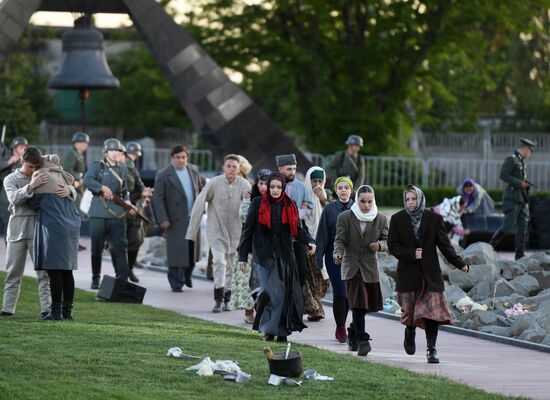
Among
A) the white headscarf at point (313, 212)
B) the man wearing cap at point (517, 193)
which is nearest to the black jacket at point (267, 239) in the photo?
the white headscarf at point (313, 212)

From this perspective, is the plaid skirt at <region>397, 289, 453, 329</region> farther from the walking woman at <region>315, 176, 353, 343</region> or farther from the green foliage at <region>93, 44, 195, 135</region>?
the green foliage at <region>93, 44, 195, 135</region>

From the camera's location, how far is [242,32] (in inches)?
1673

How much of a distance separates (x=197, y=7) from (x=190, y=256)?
2384 cm

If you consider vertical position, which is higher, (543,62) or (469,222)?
(543,62)

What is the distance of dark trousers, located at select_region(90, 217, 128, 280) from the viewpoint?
19297 mm

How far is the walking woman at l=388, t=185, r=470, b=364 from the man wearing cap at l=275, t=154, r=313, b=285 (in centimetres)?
141

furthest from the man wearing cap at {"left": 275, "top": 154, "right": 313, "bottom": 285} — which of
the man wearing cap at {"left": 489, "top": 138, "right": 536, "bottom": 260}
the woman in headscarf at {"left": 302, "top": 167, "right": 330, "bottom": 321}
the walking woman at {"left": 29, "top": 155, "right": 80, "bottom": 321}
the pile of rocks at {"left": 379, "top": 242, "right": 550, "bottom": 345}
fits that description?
the man wearing cap at {"left": 489, "top": 138, "right": 536, "bottom": 260}

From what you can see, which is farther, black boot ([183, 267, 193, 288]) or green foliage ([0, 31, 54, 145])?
green foliage ([0, 31, 54, 145])

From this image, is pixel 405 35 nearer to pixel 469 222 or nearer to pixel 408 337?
pixel 469 222

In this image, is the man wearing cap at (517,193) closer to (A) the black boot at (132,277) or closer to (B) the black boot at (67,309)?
(A) the black boot at (132,277)

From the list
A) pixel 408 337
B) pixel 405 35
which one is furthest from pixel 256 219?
pixel 405 35

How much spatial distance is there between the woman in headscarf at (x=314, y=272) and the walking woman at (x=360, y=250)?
86.5 inches

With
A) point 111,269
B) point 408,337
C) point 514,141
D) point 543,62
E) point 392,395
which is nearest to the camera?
point 392,395

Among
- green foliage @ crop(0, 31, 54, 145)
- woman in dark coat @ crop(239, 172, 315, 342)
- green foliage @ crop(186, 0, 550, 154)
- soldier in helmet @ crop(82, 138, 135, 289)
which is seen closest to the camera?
woman in dark coat @ crop(239, 172, 315, 342)
